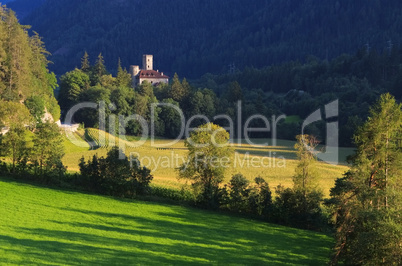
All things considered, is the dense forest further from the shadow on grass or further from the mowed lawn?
the shadow on grass

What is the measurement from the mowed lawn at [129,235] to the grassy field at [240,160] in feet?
22.0

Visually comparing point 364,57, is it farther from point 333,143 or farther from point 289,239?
point 289,239

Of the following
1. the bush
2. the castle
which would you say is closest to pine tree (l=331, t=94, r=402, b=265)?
the bush

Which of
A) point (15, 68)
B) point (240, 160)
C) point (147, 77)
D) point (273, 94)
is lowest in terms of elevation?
point (240, 160)

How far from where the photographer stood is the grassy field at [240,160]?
47.2m

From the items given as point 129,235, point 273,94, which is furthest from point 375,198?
point 273,94

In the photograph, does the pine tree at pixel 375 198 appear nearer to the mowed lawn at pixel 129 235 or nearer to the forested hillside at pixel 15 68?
the mowed lawn at pixel 129 235

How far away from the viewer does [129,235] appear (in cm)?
2503

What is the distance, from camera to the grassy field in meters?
47.2

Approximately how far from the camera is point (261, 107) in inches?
3888

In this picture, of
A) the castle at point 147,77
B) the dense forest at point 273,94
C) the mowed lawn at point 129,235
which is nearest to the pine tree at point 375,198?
the mowed lawn at point 129,235

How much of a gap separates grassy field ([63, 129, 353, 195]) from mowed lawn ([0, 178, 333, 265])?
669cm

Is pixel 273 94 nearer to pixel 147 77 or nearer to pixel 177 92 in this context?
pixel 177 92

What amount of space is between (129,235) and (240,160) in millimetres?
35306
